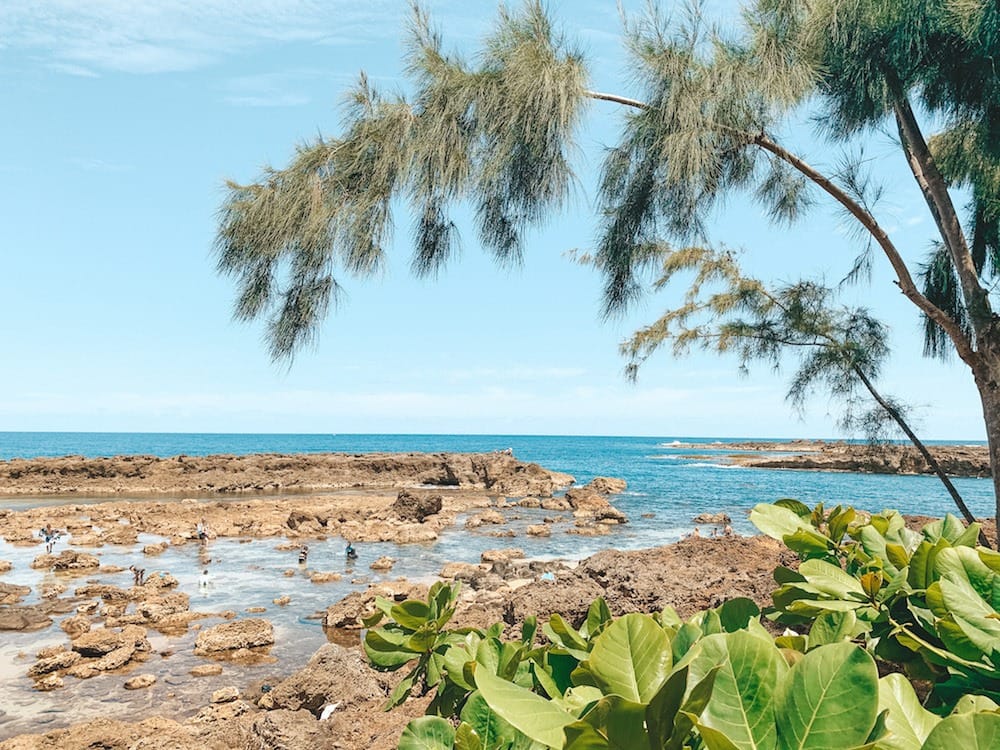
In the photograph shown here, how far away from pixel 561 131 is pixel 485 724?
3.16m

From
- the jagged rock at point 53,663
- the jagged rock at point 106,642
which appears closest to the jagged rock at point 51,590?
the jagged rock at point 106,642

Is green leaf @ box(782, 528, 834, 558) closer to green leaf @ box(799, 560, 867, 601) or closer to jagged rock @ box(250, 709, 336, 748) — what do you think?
green leaf @ box(799, 560, 867, 601)

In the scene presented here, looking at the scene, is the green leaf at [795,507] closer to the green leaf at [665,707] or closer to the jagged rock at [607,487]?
the green leaf at [665,707]

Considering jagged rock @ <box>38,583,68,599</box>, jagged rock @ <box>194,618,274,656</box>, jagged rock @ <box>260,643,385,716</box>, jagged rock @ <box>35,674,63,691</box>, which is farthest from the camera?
jagged rock @ <box>38,583,68,599</box>

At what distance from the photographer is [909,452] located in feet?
22.7

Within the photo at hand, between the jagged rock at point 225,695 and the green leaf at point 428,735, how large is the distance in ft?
18.1

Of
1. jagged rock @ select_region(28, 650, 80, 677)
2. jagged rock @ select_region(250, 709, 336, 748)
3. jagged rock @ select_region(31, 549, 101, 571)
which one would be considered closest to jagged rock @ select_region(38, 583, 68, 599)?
jagged rock @ select_region(31, 549, 101, 571)

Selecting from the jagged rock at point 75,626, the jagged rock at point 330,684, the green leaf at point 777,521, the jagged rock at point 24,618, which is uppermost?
the green leaf at point 777,521

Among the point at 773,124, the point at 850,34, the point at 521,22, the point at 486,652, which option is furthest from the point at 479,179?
the point at 486,652

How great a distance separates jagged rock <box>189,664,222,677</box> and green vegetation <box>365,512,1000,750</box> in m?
5.84

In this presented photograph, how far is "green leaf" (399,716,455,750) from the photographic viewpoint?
0.65m

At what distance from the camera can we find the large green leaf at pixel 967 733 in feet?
1.32

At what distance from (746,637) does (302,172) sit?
3.41 metres

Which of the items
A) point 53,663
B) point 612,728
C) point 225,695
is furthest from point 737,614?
point 53,663
